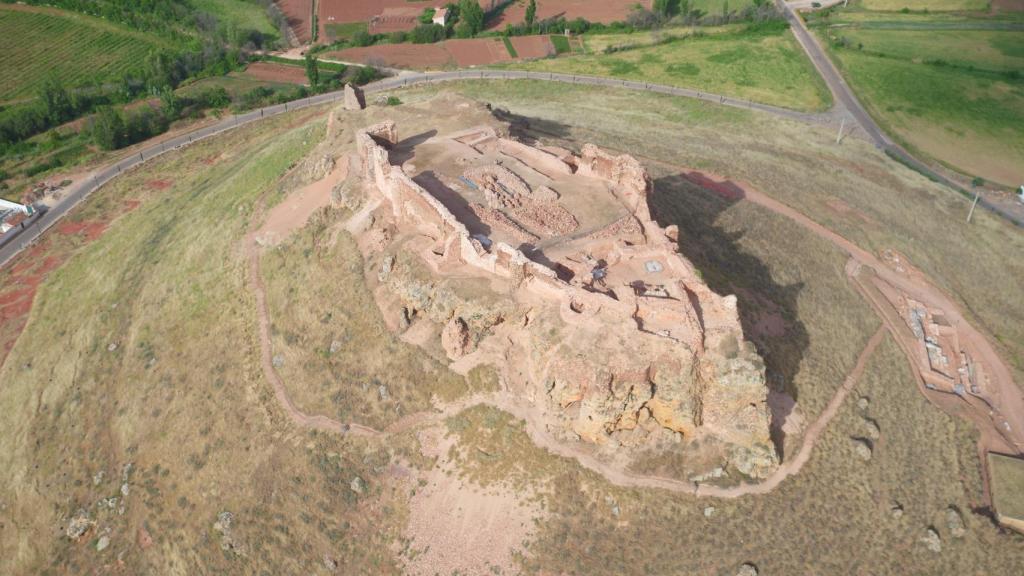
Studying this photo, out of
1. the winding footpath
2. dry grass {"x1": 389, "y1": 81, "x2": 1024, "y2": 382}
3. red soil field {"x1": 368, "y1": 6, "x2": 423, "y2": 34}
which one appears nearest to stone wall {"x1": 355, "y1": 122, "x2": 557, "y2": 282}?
the winding footpath

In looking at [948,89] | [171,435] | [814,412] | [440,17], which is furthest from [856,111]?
[171,435]

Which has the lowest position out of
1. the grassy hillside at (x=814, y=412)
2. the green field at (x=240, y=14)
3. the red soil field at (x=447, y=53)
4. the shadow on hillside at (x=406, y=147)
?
the grassy hillside at (x=814, y=412)

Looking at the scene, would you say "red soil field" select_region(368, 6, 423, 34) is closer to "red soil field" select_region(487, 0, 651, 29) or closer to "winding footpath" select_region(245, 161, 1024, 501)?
"red soil field" select_region(487, 0, 651, 29)

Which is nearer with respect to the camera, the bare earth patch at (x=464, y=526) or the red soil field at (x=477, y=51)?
the bare earth patch at (x=464, y=526)

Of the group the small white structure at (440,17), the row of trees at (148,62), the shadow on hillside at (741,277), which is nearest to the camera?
the shadow on hillside at (741,277)

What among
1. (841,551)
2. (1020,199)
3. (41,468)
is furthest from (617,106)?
(41,468)

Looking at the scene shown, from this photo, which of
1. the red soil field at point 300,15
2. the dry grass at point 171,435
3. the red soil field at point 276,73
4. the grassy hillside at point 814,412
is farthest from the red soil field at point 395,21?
the dry grass at point 171,435

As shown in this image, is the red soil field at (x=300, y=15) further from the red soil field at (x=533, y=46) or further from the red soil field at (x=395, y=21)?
the red soil field at (x=533, y=46)
